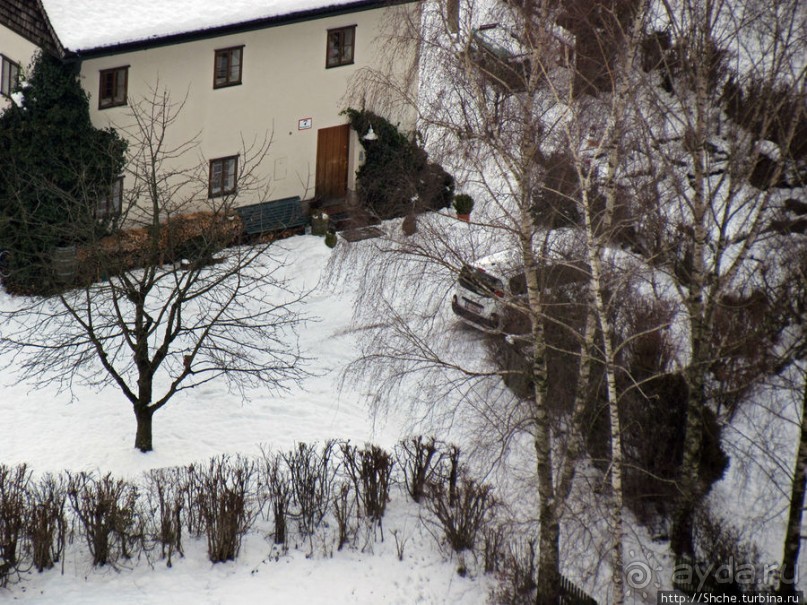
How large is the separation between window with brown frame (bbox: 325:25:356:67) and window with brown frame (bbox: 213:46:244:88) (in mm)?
2134

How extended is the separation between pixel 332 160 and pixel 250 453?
383 inches

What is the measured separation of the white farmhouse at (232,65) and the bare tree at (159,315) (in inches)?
18.7

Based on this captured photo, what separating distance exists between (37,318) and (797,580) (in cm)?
1471

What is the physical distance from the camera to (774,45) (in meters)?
15.7

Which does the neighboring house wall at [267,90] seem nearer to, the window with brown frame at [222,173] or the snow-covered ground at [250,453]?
the window with brown frame at [222,173]

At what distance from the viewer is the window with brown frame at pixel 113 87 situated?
2408 centimetres

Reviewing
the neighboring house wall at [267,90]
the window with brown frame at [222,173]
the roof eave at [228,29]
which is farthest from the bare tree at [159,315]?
the roof eave at [228,29]

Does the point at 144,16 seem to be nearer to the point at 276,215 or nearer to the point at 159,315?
the point at 276,215

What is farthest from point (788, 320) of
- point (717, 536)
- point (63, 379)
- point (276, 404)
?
point (63, 379)

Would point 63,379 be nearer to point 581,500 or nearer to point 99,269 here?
point 99,269

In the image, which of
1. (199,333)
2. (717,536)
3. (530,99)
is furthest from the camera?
(199,333)

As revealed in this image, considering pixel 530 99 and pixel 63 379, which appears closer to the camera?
pixel 530 99

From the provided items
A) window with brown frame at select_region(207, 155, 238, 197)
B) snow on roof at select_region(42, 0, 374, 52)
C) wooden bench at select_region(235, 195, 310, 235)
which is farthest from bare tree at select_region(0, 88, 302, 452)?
snow on roof at select_region(42, 0, 374, 52)

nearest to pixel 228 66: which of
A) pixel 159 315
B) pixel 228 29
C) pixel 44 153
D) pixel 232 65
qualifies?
pixel 232 65
